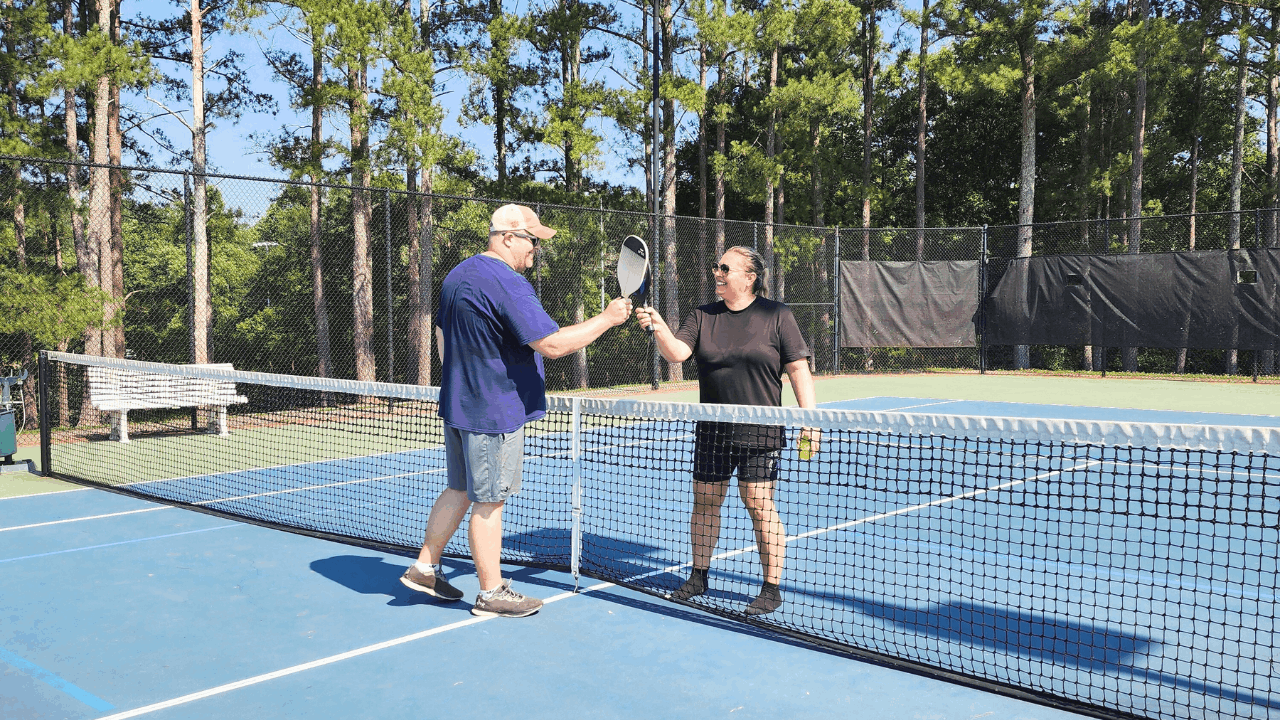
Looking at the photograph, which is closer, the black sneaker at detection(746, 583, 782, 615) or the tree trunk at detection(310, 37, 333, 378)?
the black sneaker at detection(746, 583, 782, 615)

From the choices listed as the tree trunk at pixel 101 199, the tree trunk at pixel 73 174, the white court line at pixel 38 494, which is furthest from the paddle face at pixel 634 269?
the tree trunk at pixel 73 174

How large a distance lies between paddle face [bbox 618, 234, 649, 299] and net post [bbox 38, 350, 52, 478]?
6.32 m

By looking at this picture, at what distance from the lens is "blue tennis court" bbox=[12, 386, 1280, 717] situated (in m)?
3.43

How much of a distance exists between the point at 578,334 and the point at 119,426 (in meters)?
9.02

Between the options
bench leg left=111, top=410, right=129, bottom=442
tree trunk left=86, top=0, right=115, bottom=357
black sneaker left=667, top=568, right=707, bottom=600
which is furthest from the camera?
tree trunk left=86, top=0, right=115, bottom=357

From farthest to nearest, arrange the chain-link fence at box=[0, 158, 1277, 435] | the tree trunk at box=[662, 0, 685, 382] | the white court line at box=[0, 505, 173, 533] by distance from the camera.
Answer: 1. the tree trunk at box=[662, 0, 685, 382]
2. the chain-link fence at box=[0, 158, 1277, 435]
3. the white court line at box=[0, 505, 173, 533]

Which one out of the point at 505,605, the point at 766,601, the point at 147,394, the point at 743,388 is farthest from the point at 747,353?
the point at 147,394

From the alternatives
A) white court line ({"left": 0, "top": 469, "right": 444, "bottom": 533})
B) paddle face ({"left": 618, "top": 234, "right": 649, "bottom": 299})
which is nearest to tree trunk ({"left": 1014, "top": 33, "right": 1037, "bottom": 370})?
white court line ({"left": 0, "top": 469, "right": 444, "bottom": 533})

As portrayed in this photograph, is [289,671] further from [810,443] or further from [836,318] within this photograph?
[836,318]

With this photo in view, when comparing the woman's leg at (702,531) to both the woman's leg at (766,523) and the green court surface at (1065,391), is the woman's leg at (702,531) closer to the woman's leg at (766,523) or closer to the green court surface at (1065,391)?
the woman's leg at (766,523)

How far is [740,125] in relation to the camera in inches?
1363

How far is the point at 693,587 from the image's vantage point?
462 cm

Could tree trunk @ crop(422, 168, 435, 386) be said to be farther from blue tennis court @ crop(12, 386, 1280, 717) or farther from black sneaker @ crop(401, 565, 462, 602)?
black sneaker @ crop(401, 565, 462, 602)

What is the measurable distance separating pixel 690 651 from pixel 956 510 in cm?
348
